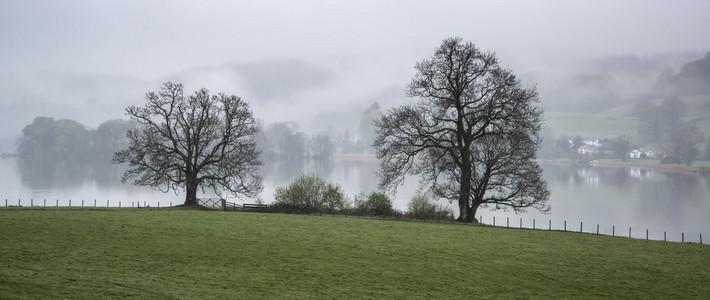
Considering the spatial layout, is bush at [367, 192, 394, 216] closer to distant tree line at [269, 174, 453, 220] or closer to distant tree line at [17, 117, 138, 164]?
distant tree line at [269, 174, 453, 220]

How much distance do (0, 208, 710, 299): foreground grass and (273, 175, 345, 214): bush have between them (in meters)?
12.5

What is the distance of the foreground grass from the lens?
720 inches

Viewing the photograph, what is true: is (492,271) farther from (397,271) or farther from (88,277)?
(88,277)

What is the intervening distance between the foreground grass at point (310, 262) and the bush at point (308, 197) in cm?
1251

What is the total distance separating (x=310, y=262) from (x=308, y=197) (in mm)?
26247

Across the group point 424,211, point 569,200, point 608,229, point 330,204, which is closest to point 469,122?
point 424,211

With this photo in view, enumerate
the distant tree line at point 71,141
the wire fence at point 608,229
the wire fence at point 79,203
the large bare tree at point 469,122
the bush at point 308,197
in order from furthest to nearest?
the distant tree line at point 71,141, the wire fence at point 79,203, the wire fence at point 608,229, the bush at point 308,197, the large bare tree at point 469,122

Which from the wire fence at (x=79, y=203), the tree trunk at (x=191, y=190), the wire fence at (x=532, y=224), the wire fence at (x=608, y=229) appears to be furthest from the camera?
the wire fence at (x=79, y=203)

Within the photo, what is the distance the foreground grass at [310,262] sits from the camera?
18281 mm

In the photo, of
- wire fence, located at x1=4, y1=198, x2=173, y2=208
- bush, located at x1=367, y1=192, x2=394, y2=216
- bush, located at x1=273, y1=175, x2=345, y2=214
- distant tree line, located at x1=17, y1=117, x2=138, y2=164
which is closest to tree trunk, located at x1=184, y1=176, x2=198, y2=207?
bush, located at x1=273, y1=175, x2=345, y2=214

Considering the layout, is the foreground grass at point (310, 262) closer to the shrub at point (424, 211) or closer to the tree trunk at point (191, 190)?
the shrub at point (424, 211)

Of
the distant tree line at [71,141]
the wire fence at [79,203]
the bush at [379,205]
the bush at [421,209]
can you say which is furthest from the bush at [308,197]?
Result: the distant tree line at [71,141]

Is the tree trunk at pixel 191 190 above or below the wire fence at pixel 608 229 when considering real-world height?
above

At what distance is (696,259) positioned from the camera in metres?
28.7
